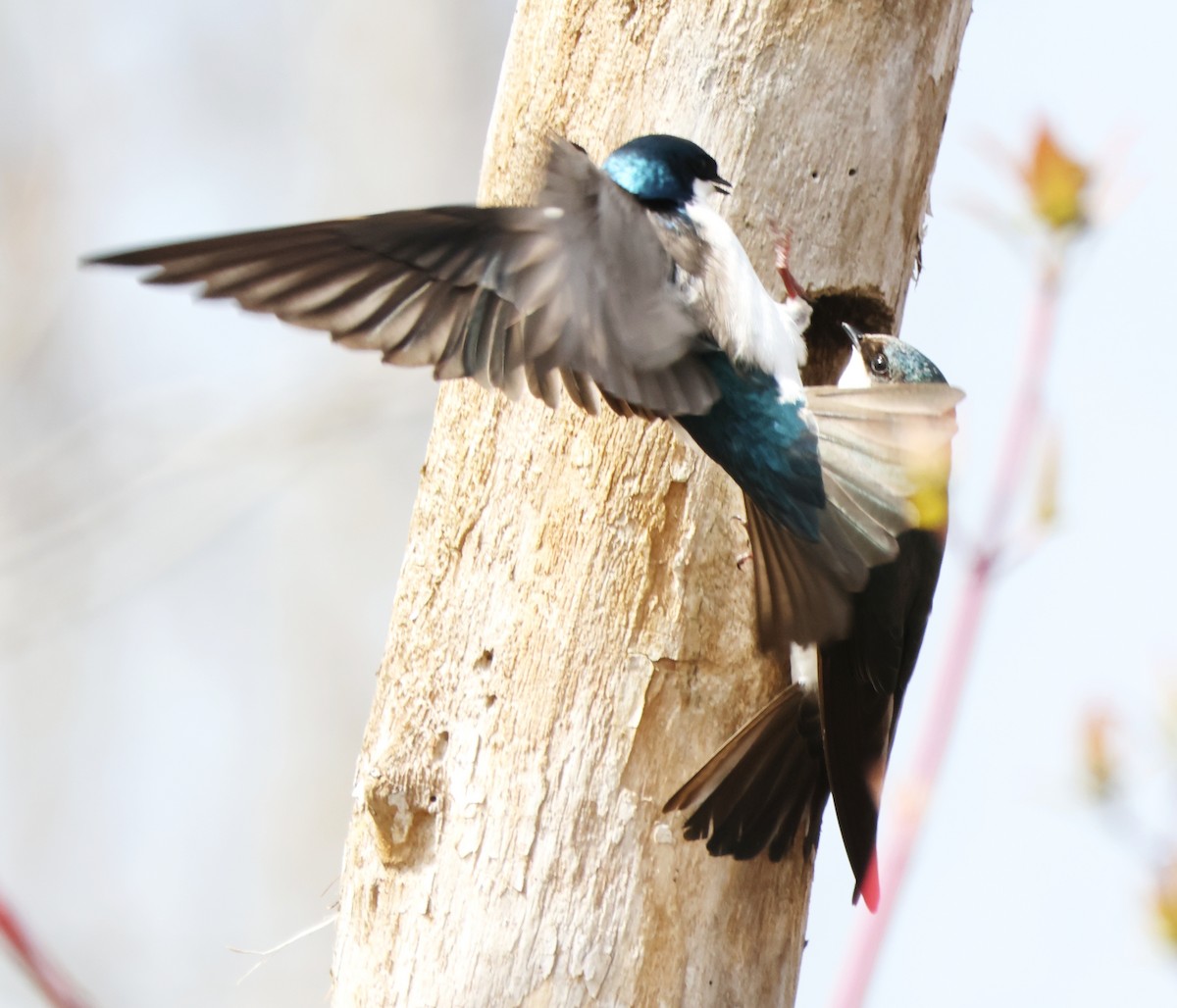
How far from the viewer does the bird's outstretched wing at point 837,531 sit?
5.43 ft

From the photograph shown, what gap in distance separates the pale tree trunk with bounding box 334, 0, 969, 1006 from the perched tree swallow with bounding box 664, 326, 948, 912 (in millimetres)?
40

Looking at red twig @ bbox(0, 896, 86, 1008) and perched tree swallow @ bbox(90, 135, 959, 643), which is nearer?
red twig @ bbox(0, 896, 86, 1008)

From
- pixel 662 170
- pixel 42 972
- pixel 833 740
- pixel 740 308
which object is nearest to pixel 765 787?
pixel 833 740

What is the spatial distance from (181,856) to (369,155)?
7.59 ft

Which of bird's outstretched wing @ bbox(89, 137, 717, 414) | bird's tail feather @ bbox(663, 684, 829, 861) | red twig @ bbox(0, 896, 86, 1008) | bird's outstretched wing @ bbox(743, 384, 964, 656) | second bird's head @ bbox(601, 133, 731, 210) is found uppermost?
second bird's head @ bbox(601, 133, 731, 210)

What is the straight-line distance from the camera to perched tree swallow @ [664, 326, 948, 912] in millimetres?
1709

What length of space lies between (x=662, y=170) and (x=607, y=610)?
51cm

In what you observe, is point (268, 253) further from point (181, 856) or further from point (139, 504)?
point (181, 856)

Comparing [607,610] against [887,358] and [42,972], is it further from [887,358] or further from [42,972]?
[42,972]

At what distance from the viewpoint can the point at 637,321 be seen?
154 cm

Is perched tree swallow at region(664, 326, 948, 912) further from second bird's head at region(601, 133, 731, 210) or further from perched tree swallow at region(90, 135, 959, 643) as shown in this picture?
second bird's head at region(601, 133, 731, 210)

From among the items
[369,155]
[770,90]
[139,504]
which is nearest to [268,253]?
[770,90]

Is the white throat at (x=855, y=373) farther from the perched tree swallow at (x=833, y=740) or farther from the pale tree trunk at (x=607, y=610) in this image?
the perched tree swallow at (x=833, y=740)

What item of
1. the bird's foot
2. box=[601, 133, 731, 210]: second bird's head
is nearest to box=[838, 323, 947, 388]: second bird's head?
the bird's foot
